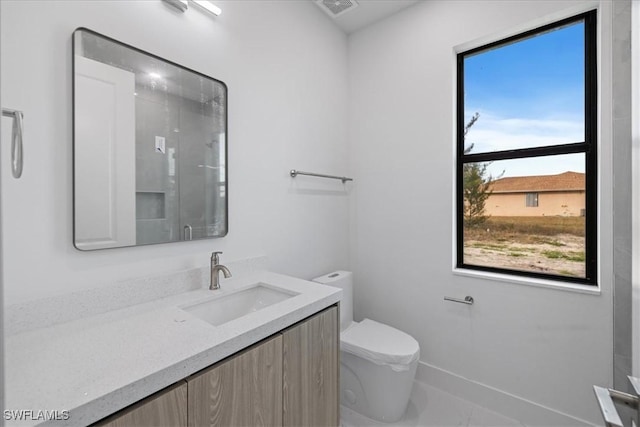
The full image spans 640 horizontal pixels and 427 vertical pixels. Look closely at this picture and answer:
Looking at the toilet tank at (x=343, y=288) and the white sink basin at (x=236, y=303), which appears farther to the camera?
the toilet tank at (x=343, y=288)

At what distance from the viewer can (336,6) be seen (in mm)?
2027

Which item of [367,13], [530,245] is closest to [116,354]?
[530,245]

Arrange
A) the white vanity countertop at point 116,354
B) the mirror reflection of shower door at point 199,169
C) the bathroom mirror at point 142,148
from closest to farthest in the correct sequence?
the white vanity countertop at point 116,354 → the bathroom mirror at point 142,148 → the mirror reflection of shower door at point 199,169

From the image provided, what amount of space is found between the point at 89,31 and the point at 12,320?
1002 mm

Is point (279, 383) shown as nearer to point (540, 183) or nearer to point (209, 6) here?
point (209, 6)

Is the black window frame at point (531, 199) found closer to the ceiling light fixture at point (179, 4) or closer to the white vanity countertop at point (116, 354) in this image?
the white vanity countertop at point (116, 354)

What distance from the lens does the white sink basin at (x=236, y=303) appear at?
4.08 feet

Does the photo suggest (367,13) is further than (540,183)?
Yes

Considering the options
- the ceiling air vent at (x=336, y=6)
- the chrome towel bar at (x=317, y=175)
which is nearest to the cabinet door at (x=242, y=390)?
the chrome towel bar at (x=317, y=175)

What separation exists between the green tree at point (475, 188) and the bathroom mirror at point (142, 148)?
5.06 ft

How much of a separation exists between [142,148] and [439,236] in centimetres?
174

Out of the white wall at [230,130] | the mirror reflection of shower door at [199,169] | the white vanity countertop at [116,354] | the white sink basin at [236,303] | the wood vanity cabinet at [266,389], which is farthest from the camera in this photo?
the mirror reflection of shower door at [199,169]

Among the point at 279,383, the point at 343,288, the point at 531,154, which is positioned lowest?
the point at 279,383

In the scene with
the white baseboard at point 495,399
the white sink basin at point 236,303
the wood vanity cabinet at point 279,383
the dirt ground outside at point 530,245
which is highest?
the dirt ground outside at point 530,245
